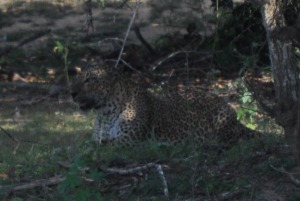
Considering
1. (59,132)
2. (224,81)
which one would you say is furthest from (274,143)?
(224,81)

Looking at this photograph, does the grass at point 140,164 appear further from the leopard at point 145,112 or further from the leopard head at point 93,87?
the leopard head at point 93,87

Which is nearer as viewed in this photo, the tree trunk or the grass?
the tree trunk

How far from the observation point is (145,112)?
398 inches

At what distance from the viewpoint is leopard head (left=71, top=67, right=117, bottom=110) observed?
10.2 m

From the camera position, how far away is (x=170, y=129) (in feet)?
33.1

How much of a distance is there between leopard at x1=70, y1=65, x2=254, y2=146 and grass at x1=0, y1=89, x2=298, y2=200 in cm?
37

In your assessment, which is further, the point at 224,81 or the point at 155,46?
the point at 155,46

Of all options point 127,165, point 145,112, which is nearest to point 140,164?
point 127,165

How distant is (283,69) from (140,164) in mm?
1717

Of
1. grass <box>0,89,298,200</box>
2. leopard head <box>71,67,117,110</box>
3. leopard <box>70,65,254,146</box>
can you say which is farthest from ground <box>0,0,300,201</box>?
leopard head <box>71,67,117,110</box>

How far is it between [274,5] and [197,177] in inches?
63.2

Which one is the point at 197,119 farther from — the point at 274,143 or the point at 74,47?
the point at 74,47

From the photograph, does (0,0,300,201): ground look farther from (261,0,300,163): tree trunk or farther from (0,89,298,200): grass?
(261,0,300,163): tree trunk

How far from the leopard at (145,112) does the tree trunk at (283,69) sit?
2481 millimetres
